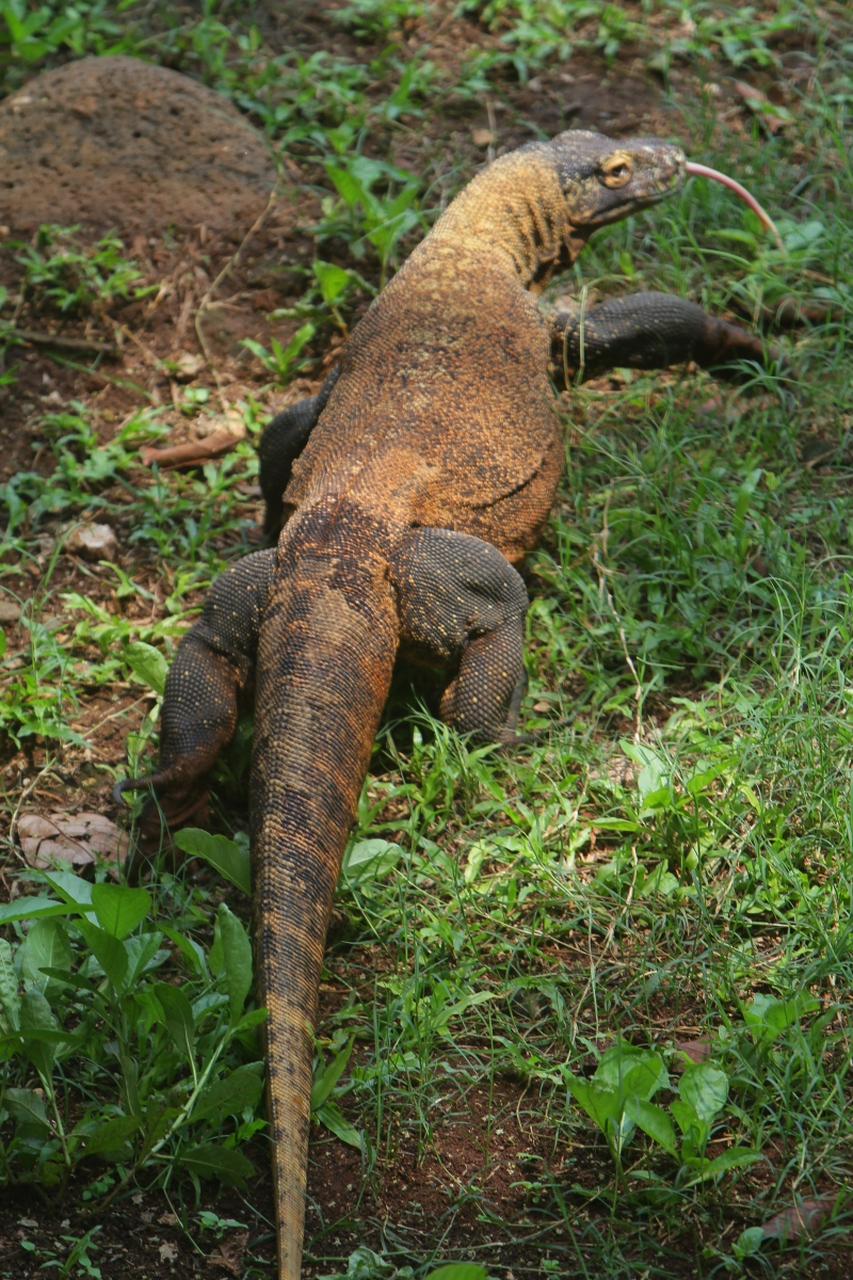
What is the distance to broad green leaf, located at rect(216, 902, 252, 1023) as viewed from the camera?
7.93 ft

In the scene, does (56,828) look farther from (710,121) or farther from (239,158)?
(710,121)

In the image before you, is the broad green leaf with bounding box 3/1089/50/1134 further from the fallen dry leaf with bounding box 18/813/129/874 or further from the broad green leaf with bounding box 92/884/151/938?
the fallen dry leaf with bounding box 18/813/129/874

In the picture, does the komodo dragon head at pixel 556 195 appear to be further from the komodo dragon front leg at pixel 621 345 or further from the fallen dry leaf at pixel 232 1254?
the fallen dry leaf at pixel 232 1254

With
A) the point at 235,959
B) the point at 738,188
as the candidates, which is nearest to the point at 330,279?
the point at 738,188

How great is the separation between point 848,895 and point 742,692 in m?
0.79

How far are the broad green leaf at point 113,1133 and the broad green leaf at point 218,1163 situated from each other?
116mm

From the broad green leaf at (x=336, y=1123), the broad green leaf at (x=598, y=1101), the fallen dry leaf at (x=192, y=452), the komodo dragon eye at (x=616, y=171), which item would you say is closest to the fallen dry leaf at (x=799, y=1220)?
the broad green leaf at (x=598, y=1101)

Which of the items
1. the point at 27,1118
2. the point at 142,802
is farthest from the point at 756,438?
the point at 27,1118

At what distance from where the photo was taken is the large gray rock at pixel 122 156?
509 cm

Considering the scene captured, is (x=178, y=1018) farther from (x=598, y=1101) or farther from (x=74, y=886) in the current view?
(x=598, y=1101)

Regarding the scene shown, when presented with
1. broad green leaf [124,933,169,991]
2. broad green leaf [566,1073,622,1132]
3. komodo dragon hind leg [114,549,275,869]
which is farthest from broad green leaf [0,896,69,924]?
broad green leaf [566,1073,622,1132]

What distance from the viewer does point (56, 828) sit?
3.21 metres

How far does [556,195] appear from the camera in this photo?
4359 millimetres

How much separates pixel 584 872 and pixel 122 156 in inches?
150
